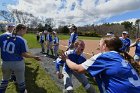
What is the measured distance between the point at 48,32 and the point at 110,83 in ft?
60.3

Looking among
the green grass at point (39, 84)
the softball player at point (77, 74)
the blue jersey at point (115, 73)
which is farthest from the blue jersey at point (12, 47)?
the blue jersey at point (115, 73)

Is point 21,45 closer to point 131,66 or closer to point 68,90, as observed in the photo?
point 68,90

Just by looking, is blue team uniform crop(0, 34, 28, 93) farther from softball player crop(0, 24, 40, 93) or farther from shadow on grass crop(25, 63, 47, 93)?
shadow on grass crop(25, 63, 47, 93)

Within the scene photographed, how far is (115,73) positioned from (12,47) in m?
4.13

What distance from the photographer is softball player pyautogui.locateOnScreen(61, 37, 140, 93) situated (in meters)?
3.69

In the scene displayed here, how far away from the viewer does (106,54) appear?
384 cm

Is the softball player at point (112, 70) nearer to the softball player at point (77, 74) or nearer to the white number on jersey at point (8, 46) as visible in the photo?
the softball player at point (77, 74)

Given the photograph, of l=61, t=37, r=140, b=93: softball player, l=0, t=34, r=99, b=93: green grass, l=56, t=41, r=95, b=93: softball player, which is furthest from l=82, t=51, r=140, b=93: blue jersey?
l=0, t=34, r=99, b=93: green grass

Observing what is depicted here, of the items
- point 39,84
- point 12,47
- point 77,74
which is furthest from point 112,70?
point 39,84

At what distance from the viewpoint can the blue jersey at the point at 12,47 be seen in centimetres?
731

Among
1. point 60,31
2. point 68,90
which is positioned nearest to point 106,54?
point 68,90

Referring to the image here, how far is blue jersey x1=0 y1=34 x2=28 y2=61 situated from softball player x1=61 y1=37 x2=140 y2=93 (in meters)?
3.57

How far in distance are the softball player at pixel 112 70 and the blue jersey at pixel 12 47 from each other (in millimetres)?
3573

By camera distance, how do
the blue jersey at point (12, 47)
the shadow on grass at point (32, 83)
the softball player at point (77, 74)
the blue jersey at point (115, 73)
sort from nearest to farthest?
the blue jersey at point (115, 73)
the blue jersey at point (12, 47)
the softball player at point (77, 74)
the shadow on grass at point (32, 83)
